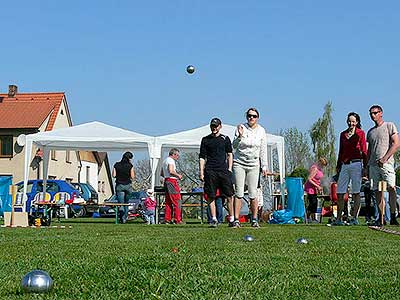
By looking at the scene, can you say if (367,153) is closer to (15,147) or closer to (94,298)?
(94,298)

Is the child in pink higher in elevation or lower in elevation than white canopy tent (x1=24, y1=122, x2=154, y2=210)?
lower

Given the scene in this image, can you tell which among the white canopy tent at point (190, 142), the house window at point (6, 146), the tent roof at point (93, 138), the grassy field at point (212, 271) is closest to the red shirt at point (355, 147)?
the grassy field at point (212, 271)

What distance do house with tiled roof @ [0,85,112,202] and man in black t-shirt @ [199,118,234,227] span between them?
32.6 metres

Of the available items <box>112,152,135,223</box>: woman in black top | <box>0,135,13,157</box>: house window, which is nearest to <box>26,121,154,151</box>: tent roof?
<box>112,152,135,223</box>: woman in black top

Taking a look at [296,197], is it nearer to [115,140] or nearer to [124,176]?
[124,176]

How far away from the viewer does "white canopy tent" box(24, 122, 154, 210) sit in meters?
20.2

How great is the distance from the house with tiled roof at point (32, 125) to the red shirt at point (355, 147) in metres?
32.7

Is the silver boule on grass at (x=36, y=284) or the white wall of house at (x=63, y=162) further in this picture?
the white wall of house at (x=63, y=162)

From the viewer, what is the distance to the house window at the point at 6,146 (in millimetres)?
48656

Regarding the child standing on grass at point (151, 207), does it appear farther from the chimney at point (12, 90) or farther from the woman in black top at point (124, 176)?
the chimney at point (12, 90)

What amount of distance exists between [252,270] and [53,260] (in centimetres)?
170

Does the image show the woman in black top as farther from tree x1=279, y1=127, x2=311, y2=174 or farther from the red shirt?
tree x1=279, y1=127, x2=311, y2=174

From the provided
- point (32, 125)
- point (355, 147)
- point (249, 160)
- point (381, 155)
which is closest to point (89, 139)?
point (249, 160)

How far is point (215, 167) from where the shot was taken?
12.4 m
